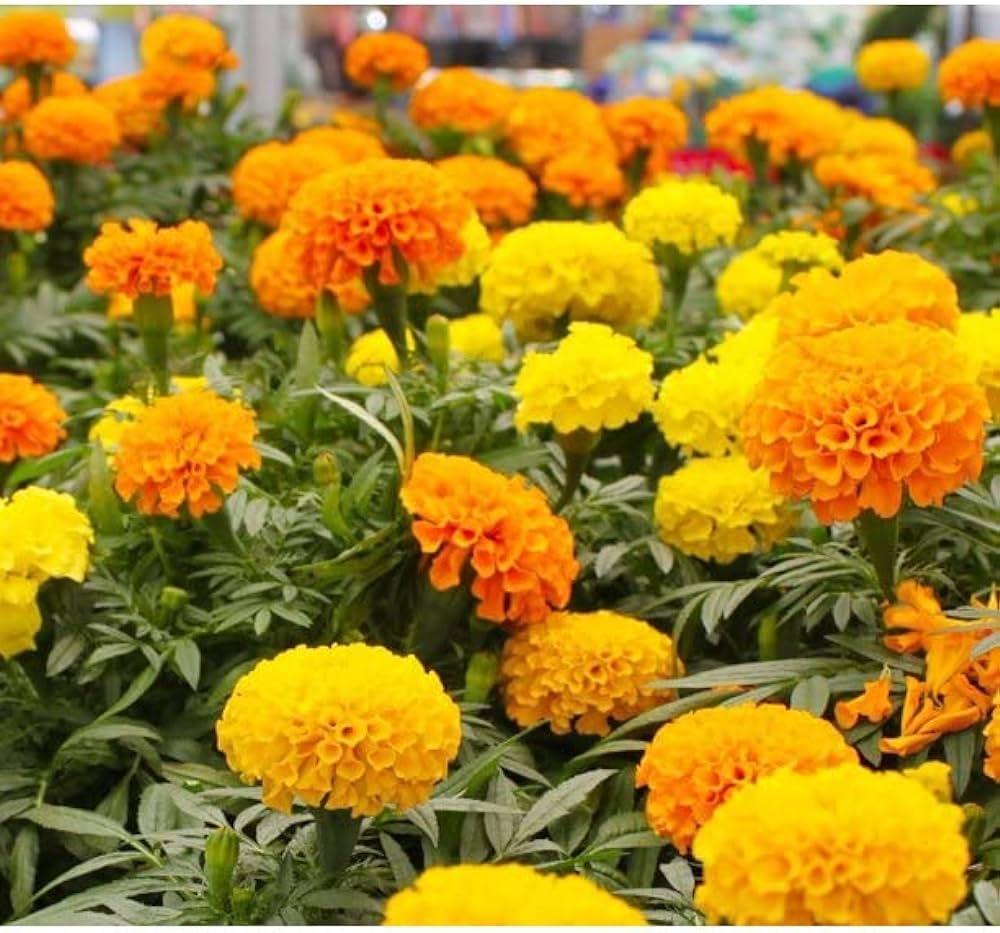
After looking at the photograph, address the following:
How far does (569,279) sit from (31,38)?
1.11 m

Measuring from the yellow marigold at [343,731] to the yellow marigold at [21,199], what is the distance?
3.59ft

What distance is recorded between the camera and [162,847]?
3.26 feet

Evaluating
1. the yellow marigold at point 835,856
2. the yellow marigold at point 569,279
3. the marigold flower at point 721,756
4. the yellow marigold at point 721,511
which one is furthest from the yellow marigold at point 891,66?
the yellow marigold at point 835,856

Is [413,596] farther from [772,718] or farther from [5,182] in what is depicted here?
[5,182]

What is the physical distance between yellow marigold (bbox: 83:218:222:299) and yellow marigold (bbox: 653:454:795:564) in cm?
42

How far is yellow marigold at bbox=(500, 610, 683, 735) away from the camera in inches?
43.9

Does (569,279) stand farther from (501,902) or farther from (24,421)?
(501,902)

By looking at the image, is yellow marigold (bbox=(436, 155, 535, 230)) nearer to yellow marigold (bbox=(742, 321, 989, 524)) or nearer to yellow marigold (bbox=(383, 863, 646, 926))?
yellow marigold (bbox=(742, 321, 989, 524))

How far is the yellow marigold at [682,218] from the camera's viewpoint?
154 centimetres

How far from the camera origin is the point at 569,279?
1421 mm

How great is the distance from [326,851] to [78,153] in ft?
4.67

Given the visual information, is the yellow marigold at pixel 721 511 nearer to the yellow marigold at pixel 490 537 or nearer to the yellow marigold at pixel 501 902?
the yellow marigold at pixel 490 537

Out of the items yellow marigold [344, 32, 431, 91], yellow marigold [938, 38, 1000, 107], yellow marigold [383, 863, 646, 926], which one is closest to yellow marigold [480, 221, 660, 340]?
yellow marigold [938, 38, 1000, 107]

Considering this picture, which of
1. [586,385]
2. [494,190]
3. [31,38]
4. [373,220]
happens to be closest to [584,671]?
[586,385]
